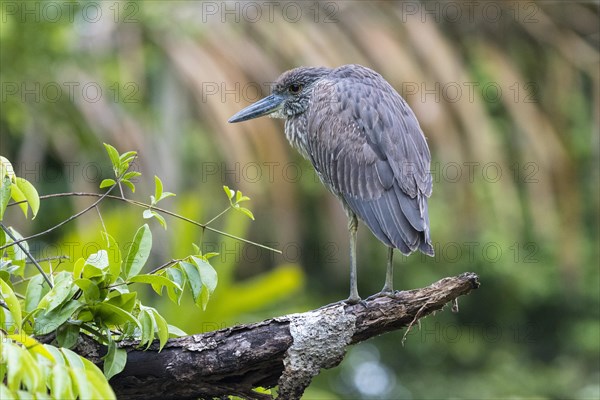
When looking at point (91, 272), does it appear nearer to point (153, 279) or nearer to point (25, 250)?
point (153, 279)

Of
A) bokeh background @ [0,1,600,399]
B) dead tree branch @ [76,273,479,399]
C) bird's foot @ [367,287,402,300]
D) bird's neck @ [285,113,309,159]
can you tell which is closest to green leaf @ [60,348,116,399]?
dead tree branch @ [76,273,479,399]

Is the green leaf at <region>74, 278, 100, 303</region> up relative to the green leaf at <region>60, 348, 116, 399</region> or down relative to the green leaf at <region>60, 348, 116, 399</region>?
up

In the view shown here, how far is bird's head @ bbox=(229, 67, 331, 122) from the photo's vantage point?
516 centimetres

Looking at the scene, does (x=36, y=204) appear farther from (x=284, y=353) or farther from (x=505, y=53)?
(x=505, y=53)

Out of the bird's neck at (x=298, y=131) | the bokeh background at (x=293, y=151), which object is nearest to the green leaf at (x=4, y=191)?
the bird's neck at (x=298, y=131)

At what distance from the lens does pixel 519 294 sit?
36.2 feet

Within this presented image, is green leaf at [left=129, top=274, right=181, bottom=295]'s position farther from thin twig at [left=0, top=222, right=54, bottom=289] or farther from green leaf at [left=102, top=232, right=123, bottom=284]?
thin twig at [left=0, top=222, right=54, bottom=289]

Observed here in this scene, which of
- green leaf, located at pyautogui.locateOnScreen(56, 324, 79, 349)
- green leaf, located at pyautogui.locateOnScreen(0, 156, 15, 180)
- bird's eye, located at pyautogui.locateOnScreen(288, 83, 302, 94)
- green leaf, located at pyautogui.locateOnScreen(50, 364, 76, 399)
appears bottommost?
green leaf, located at pyautogui.locateOnScreen(56, 324, 79, 349)

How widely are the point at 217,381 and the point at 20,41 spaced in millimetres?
4766

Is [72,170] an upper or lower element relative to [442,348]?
upper

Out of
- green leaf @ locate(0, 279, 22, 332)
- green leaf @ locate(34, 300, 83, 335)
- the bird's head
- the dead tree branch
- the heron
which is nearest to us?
green leaf @ locate(0, 279, 22, 332)

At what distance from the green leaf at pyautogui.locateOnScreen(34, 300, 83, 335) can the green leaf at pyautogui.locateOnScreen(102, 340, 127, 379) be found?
0.74 feet

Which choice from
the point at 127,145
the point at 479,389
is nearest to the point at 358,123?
the point at 127,145

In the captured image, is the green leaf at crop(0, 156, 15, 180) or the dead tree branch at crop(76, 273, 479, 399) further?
the dead tree branch at crop(76, 273, 479, 399)
